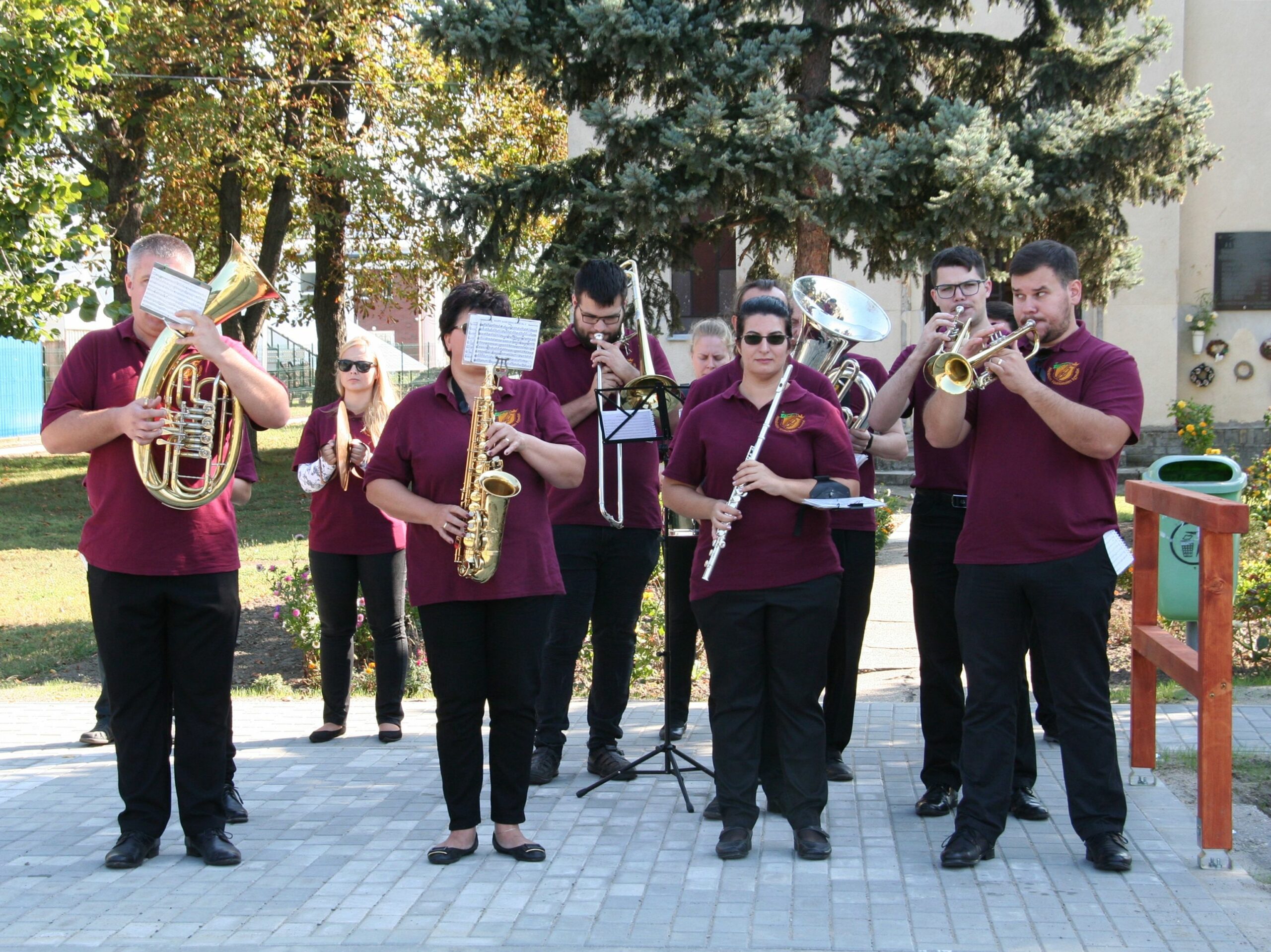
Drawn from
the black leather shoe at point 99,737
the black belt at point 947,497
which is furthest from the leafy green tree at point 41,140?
the black belt at point 947,497

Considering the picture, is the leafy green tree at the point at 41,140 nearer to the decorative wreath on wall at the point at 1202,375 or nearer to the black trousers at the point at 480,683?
the black trousers at the point at 480,683

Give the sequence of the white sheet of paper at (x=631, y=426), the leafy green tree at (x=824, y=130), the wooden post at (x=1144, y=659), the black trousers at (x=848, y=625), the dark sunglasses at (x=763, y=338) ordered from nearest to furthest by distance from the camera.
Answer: the dark sunglasses at (x=763, y=338), the wooden post at (x=1144, y=659), the white sheet of paper at (x=631, y=426), the black trousers at (x=848, y=625), the leafy green tree at (x=824, y=130)

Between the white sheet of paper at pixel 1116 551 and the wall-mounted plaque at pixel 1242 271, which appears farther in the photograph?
the wall-mounted plaque at pixel 1242 271

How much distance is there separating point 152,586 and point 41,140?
6896mm

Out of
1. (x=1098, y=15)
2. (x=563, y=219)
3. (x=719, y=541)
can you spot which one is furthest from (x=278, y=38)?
(x=719, y=541)

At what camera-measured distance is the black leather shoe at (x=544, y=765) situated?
18.5 ft

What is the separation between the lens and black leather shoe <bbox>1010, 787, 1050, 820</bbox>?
4.99 meters

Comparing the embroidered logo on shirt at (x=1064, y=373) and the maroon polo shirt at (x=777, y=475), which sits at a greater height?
the embroidered logo on shirt at (x=1064, y=373)

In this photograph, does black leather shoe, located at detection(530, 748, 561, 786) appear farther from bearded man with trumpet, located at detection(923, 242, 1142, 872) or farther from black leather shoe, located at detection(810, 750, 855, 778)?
bearded man with trumpet, located at detection(923, 242, 1142, 872)

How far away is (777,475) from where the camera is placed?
4633 mm

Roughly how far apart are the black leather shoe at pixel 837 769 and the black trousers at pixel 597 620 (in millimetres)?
962

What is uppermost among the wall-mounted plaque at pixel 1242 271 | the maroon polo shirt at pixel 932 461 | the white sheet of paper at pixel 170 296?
the wall-mounted plaque at pixel 1242 271

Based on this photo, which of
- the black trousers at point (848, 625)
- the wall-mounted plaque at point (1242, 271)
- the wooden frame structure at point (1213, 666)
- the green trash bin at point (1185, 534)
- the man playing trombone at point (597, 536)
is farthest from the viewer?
the wall-mounted plaque at point (1242, 271)

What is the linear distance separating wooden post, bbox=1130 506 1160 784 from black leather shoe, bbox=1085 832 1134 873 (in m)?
0.98
